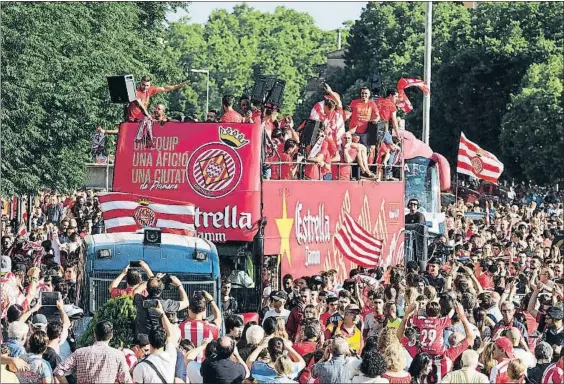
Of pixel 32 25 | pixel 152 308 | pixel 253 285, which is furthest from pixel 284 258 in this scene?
pixel 32 25

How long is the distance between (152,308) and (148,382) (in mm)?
2297

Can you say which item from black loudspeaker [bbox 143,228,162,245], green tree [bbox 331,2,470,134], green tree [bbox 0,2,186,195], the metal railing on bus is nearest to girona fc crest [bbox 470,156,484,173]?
green tree [bbox 0,2,186,195]

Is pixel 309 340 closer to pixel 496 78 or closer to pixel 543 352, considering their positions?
pixel 543 352

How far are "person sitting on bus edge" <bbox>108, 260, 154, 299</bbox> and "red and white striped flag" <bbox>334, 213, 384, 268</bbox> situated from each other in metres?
7.06

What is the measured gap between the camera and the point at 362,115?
26.7m

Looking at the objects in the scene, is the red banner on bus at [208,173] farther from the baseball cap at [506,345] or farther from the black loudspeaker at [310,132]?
the baseball cap at [506,345]

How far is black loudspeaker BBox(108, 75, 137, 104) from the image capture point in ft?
72.8

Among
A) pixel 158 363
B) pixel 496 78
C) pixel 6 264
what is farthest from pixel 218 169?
pixel 496 78

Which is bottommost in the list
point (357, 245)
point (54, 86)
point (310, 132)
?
point (357, 245)

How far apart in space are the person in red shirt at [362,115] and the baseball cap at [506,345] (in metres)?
12.1

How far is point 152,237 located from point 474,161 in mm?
22085

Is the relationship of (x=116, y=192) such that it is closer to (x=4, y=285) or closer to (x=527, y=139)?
(x=4, y=285)

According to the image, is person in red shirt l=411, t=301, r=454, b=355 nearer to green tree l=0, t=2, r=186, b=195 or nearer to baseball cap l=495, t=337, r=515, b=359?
baseball cap l=495, t=337, r=515, b=359

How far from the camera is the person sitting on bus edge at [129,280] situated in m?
16.7
